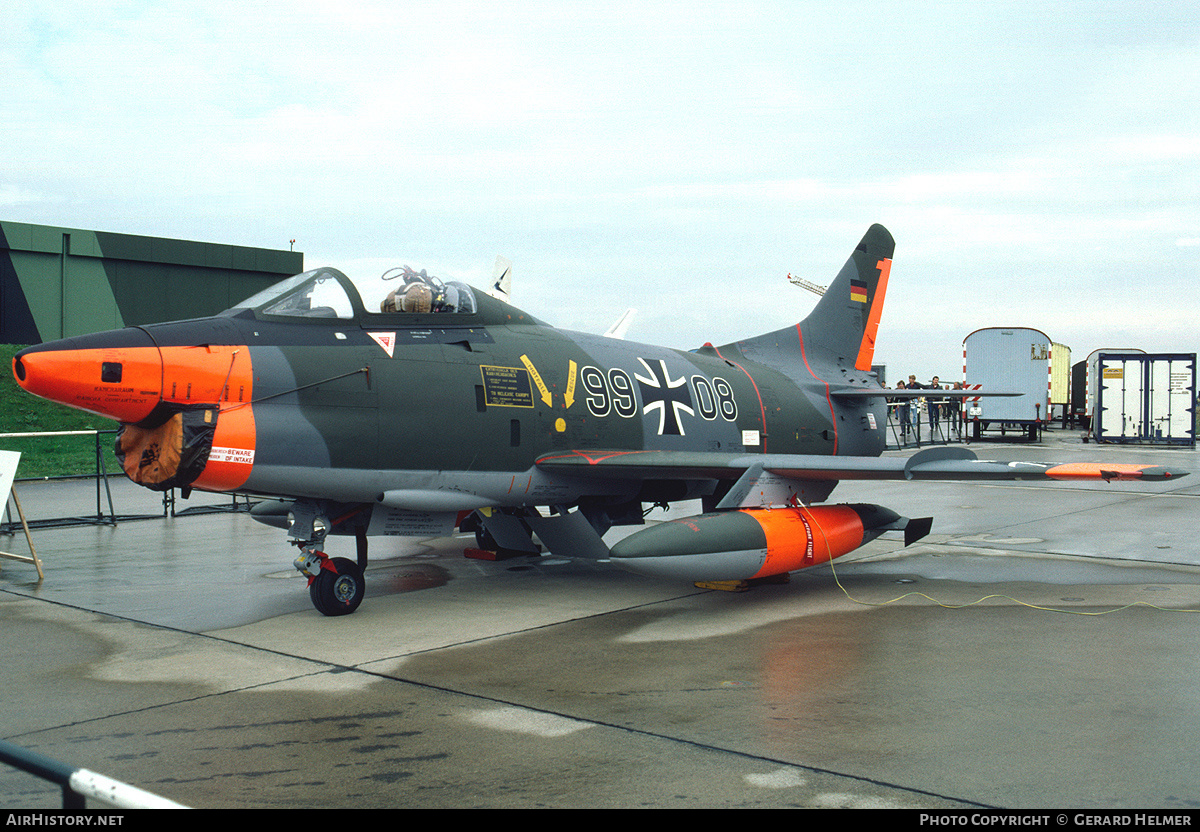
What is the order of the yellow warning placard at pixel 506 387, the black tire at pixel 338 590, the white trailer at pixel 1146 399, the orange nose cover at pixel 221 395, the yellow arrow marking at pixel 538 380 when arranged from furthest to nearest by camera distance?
the white trailer at pixel 1146 399
the yellow arrow marking at pixel 538 380
the yellow warning placard at pixel 506 387
the black tire at pixel 338 590
the orange nose cover at pixel 221 395

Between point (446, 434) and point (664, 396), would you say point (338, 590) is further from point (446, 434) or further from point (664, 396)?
point (664, 396)

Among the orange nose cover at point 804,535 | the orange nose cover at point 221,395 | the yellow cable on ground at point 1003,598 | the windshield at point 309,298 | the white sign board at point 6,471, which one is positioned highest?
the windshield at point 309,298

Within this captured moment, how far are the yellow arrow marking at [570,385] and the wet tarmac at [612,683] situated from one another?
183 centimetres

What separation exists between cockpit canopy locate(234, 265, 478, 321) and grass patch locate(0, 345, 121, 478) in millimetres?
17293

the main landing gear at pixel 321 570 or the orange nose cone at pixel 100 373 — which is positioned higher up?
the orange nose cone at pixel 100 373

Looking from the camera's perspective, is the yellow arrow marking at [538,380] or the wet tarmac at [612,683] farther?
the yellow arrow marking at [538,380]

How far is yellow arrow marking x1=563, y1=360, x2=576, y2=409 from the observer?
891cm

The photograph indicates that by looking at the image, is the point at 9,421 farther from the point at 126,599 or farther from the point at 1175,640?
the point at 1175,640

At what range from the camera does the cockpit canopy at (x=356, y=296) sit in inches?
297

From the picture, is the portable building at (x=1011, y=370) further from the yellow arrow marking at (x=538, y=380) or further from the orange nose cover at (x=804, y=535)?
the yellow arrow marking at (x=538, y=380)

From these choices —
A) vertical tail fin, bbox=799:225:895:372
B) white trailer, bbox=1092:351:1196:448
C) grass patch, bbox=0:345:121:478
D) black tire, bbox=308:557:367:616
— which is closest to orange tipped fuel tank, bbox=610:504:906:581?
black tire, bbox=308:557:367:616

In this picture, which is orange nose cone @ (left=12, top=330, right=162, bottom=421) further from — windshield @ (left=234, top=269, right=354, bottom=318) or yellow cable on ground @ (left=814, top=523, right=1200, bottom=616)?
yellow cable on ground @ (left=814, top=523, right=1200, bottom=616)

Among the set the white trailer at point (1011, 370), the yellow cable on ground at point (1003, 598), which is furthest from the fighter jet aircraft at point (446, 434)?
the white trailer at point (1011, 370)

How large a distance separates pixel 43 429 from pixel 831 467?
79.9 feet
